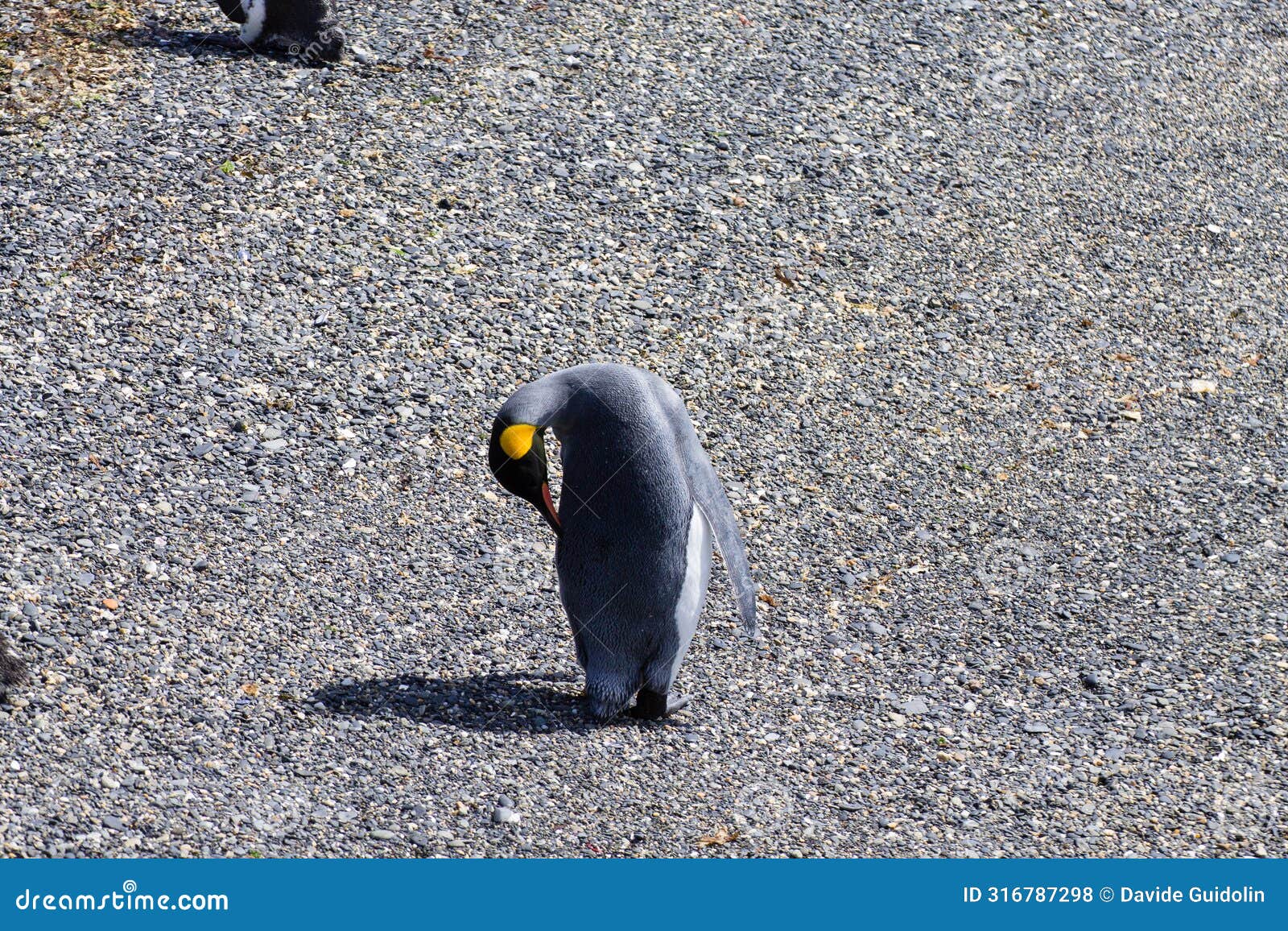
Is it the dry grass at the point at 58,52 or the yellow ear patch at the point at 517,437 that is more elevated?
the yellow ear patch at the point at 517,437

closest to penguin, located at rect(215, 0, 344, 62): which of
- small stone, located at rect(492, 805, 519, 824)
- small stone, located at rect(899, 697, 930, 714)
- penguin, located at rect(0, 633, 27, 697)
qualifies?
penguin, located at rect(0, 633, 27, 697)

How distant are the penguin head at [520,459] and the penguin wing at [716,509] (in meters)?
0.36

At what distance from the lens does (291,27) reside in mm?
6527

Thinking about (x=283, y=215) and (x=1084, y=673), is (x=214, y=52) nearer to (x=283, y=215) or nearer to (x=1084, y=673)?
(x=283, y=215)

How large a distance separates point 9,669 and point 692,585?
170 centimetres

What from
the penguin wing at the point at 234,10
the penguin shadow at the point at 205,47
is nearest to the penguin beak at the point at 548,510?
the penguin shadow at the point at 205,47

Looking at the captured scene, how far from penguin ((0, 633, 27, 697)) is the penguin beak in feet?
4.45

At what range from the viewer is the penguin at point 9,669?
10.9 ft

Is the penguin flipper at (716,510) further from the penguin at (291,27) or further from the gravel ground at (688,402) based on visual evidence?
the penguin at (291,27)

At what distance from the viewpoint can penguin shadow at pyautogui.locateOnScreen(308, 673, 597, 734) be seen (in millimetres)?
3525

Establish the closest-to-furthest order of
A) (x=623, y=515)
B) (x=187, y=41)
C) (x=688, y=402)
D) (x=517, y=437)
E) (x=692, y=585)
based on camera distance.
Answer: (x=517, y=437), (x=623, y=515), (x=692, y=585), (x=688, y=402), (x=187, y=41)

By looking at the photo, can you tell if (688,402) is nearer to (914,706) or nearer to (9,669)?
(914,706)

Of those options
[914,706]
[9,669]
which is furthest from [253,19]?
[914,706]

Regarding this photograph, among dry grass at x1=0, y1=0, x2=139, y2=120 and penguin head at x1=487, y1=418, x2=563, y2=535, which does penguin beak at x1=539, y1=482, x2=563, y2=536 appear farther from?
dry grass at x1=0, y1=0, x2=139, y2=120
